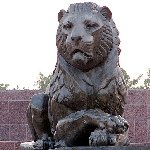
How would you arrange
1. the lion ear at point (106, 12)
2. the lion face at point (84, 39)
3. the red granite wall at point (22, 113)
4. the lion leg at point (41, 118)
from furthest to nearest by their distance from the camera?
1. the red granite wall at point (22, 113)
2. the lion leg at point (41, 118)
3. the lion ear at point (106, 12)
4. the lion face at point (84, 39)

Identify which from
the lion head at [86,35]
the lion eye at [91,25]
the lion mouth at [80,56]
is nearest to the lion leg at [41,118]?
the lion head at [86,35]

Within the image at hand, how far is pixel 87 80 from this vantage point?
16.8 ft

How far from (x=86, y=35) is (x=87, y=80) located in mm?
394

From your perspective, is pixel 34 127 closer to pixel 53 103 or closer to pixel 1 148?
pixel 53 103

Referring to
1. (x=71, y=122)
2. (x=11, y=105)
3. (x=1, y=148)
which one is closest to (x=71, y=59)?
(x=71, y=122)

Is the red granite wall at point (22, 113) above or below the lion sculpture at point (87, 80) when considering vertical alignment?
above

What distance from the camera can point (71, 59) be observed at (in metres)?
5.07

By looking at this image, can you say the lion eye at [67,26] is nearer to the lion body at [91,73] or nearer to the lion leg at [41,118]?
the lion body at [91,73]

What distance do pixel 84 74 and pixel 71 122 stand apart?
43 cm

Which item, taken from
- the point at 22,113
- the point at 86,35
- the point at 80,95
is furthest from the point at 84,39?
the point at 22,113

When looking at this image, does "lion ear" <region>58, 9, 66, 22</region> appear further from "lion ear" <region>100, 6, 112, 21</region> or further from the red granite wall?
the red granite wall

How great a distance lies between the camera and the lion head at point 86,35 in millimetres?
4988

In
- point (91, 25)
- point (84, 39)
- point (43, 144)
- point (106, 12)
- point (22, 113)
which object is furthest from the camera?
point (22, 113)

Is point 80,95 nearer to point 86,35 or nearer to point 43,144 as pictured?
point 86,35
